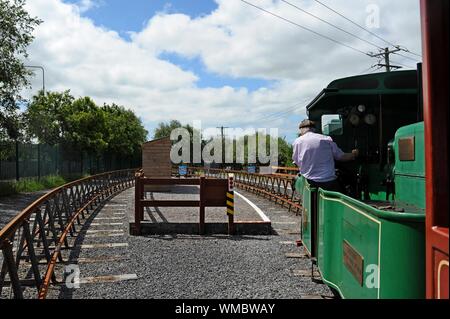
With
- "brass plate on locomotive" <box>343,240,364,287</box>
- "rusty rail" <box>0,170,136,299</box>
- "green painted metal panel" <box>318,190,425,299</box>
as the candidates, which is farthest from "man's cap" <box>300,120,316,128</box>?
"rusty rail" <box>0,170,136,299</box>

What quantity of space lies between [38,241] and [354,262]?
20.0ft

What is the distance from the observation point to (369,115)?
718 cm

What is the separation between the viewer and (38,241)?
25.1 ft

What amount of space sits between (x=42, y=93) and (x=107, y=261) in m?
31.3

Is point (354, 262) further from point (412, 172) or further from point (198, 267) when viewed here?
point (198, 267)

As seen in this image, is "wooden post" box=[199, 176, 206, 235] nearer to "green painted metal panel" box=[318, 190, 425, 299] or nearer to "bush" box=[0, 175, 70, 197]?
"green painted metal panel" box=[318, 190, 425, 299]

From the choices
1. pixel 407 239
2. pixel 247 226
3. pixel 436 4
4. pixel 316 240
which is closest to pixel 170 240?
pixel 247 226

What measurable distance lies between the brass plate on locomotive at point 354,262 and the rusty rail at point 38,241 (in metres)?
2.97

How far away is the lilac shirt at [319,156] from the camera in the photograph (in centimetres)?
540

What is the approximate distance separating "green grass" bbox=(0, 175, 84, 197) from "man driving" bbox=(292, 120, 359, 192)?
1725cm

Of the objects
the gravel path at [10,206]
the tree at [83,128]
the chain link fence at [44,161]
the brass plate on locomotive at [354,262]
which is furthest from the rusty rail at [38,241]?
the tree at [83,128]

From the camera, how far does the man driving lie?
17.7ft

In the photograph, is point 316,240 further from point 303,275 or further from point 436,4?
point 436,4

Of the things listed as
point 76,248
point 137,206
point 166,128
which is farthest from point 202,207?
point 166,128
